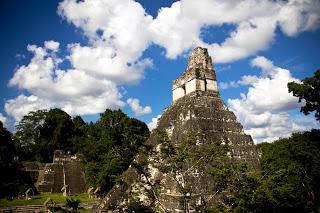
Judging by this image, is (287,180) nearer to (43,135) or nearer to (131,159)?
(131,159)

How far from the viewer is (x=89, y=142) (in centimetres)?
3111

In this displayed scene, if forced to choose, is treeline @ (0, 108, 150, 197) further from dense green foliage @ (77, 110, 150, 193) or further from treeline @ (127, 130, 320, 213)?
treeline @ (127, 130, 320, 213)

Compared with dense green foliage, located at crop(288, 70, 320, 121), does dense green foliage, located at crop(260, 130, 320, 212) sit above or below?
below

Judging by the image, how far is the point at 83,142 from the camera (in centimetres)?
3809

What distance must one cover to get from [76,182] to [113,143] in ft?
28.7

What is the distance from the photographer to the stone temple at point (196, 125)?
1323 centimetres

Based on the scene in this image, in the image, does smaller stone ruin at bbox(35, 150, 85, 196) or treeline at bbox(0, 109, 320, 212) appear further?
smaller stone ruin at bbox(35, 150, 85, 196)

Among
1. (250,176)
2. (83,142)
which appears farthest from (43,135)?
(250,176)

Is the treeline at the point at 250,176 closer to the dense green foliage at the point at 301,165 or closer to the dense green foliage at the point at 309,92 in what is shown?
the dense green foliage at the point at 301,165

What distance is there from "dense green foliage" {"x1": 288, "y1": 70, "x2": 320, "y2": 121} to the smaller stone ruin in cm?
2493

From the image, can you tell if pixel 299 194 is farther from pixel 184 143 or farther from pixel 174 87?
pixel 174 87

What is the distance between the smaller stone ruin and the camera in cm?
3186

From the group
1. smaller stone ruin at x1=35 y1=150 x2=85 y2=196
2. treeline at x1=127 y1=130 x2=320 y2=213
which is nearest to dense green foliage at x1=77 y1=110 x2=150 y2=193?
smaller stone ruin at x1=35 y1=150 x2=85 y2=196

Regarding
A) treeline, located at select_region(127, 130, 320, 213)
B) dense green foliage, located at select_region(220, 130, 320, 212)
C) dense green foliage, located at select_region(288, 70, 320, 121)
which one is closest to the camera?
treeline, located at select_region(127, 130, 320, 213)
